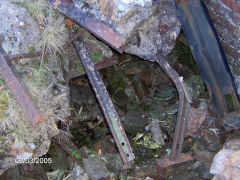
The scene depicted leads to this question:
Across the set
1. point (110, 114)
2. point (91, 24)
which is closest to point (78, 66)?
point (91, 24)

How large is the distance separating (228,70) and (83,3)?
1849 mm

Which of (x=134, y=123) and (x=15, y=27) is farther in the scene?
(x=134, y=123)

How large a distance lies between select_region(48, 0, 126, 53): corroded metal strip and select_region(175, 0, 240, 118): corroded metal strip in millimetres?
956

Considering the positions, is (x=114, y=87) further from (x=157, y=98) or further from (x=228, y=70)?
(x=228, y=70)

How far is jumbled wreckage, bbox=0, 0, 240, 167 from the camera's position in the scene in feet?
8.70

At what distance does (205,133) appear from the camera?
140 inches

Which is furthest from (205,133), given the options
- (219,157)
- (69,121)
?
(69,121)

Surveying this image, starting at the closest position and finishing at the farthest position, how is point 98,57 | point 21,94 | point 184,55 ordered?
point 21,94 < point 98,57 < point 184,55

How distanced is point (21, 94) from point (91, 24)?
991 millimetres

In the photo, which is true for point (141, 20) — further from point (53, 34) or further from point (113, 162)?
point (113, 162)

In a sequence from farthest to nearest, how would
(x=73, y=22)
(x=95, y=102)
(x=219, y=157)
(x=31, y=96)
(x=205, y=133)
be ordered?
(x=95, y=102) → (x=205, y=133) → (x=73, y=22) → (x=219, y=157) → (x=31, y=96)

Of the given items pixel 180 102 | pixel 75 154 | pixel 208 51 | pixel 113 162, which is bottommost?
pixel 113 162

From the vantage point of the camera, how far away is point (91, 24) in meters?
2.75

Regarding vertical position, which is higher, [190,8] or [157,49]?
[190,8]
